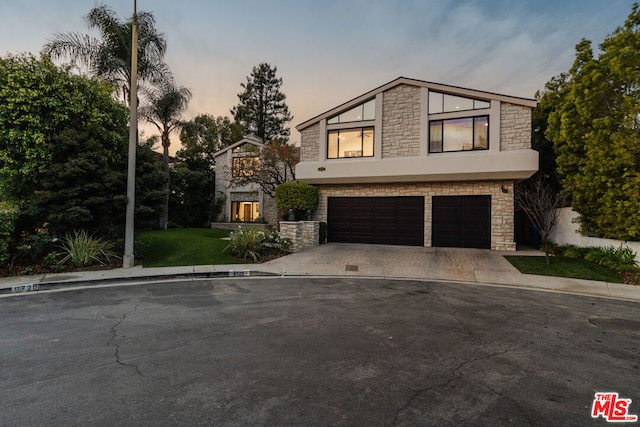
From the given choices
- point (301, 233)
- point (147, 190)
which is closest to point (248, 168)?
point (301, 233)

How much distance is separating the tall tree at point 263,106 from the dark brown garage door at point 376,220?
23.6 metres

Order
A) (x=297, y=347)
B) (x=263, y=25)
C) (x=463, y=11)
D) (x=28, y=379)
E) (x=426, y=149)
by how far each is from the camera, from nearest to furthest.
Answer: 1. (x=28, y=379)
2. (x=297, y=347)
3. (x=426, y=149)
4. (x=463, y=11)
5. (x=263, y=25)

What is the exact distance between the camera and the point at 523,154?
13.0 metres

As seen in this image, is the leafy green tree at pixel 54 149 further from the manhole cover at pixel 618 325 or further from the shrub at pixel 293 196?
the manhole cover at pixel 618 325

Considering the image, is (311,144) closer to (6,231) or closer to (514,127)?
(514,127)

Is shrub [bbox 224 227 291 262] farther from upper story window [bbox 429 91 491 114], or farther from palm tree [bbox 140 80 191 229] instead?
upper story window [bbox 429 91 491 114]

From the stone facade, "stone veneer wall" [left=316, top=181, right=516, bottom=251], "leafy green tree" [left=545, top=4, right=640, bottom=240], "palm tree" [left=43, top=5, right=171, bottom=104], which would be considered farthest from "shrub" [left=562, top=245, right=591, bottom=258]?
"palm tree" [left=43, top=5, right=171, bottom=104]

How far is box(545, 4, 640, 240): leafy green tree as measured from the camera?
9.84 metres

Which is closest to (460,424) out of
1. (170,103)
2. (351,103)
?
(351,103)

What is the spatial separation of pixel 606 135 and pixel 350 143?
1030cm

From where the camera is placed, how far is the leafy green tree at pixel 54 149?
9742 millimetres

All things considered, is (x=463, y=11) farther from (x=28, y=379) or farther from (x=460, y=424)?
(x=28, y=379)

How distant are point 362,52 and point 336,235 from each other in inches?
461

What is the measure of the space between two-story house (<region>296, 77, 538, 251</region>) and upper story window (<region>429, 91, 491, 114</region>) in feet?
0.14
